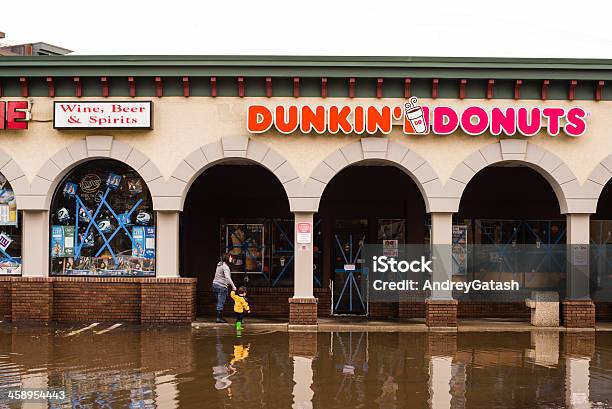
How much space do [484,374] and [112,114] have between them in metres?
10.5

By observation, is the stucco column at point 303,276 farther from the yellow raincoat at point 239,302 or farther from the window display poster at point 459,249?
the window display poster at point 459,249

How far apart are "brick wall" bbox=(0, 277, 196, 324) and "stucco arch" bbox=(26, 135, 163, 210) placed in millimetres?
1979

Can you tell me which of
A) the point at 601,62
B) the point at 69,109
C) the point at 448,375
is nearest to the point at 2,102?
the point at 69,109

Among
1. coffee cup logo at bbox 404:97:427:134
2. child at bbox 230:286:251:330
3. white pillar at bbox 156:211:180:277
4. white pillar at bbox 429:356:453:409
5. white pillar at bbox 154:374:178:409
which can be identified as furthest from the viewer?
white pillar at bbox 156:211:180:277

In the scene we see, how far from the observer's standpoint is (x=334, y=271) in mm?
21578

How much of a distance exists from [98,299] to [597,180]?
40.7 feet

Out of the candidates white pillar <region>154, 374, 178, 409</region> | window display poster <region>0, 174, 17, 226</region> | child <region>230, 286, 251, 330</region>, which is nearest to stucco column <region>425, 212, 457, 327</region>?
child <region>230, 286, 251, 330</region>

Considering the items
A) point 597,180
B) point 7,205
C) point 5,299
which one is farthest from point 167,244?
point 597,180

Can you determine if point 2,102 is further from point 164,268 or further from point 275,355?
point 275,355

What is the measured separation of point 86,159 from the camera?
18.8 meters

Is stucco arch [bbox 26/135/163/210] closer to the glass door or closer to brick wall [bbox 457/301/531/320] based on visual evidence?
the glass door

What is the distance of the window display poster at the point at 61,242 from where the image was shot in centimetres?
1928

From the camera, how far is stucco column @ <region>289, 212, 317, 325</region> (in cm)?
1844

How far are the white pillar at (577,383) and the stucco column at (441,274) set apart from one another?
13.4 feet
